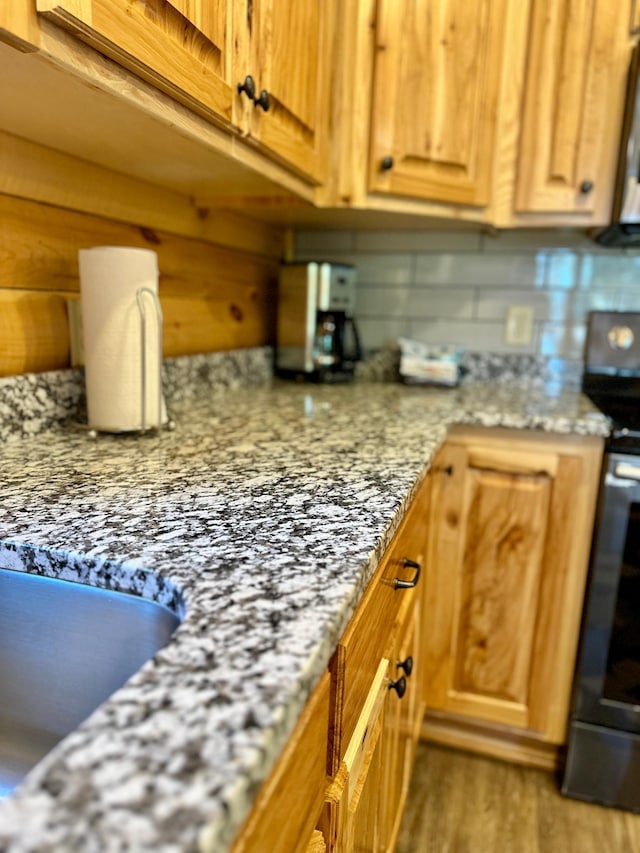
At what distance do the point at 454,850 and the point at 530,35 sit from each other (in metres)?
1.84

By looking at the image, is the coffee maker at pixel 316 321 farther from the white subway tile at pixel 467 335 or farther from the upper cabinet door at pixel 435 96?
the upper cabinet door at pixel 435 96

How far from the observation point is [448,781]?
1438mm

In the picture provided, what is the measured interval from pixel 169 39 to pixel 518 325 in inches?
52.7

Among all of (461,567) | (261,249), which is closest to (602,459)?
(461,567)

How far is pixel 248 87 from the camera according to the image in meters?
0.92

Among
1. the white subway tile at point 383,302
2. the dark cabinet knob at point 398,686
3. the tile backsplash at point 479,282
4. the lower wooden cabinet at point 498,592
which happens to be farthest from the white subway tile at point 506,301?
the dark cabinet knob at point 398,686

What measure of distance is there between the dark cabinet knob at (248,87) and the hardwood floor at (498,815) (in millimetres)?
1451

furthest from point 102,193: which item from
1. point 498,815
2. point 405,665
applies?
point 498,815

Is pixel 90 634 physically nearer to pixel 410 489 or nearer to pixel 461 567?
pixel 410 489

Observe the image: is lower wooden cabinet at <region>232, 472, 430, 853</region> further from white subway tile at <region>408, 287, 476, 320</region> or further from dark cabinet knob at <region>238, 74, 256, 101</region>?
white subway tile at <region>408, 287, 476, 320</region>

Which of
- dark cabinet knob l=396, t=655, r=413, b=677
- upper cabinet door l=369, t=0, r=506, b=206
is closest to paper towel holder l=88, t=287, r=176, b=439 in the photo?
dark cabinet knob l=396, t=655, r=413, b=677

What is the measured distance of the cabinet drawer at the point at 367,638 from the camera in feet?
1.78

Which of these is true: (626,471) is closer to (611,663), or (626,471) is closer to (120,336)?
(611,663)

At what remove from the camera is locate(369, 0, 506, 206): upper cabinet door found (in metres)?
1.34
